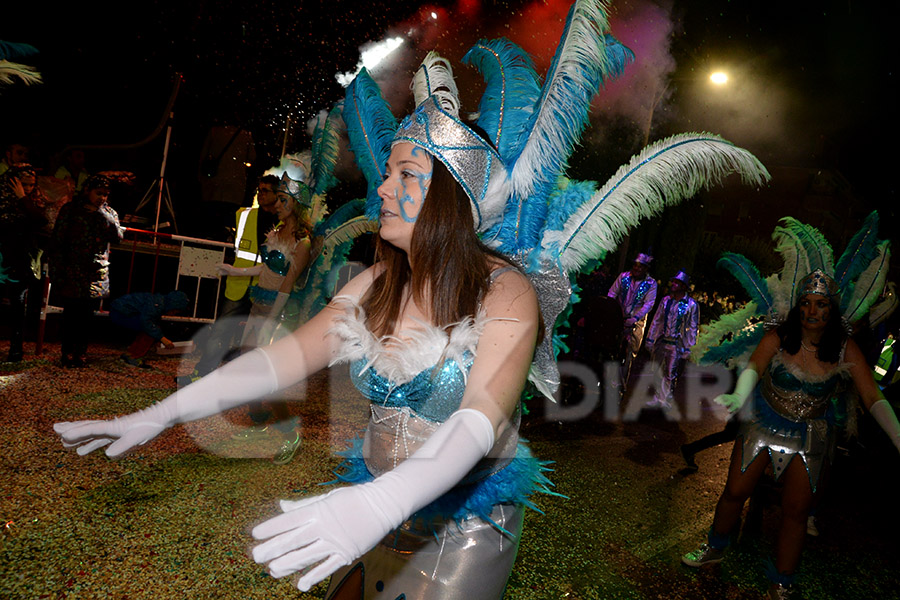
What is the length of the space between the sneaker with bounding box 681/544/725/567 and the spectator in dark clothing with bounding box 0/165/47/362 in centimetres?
677

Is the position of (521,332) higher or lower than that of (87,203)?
higher

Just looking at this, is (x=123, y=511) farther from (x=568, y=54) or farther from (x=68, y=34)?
(x=68, y=34)

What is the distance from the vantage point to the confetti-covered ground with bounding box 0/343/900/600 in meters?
2.74

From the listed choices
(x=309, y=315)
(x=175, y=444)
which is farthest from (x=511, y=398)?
(x=175, y=444)

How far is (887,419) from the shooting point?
3096 mm

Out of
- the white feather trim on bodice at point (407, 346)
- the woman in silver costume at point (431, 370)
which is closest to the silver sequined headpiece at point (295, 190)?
the woman in silver costume at point (431, 370)

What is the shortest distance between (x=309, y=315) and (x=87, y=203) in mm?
3436

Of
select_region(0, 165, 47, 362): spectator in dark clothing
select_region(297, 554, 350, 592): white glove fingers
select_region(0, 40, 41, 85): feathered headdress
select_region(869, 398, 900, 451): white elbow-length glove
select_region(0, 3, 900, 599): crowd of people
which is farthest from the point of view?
select_region(0, 165, 47, 362): spectator in dark clothing

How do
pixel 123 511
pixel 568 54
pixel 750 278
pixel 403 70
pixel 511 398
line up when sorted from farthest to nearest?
pixel 403 70 < pixel 750 278 < pixel 123 511 < pixel 568 54 < pixel 511 398

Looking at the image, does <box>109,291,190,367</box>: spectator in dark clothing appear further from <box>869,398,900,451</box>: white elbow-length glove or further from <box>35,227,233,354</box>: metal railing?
<box>869,398,900,451</box>: white elbow-length glove

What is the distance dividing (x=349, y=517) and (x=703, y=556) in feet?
11.8

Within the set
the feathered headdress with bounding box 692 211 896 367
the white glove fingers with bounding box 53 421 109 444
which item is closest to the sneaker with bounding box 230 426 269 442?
the white glove fingers with bounding box 53 421 109 444

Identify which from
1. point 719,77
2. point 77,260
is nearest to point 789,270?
point 77,260

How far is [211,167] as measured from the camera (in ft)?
31.1
